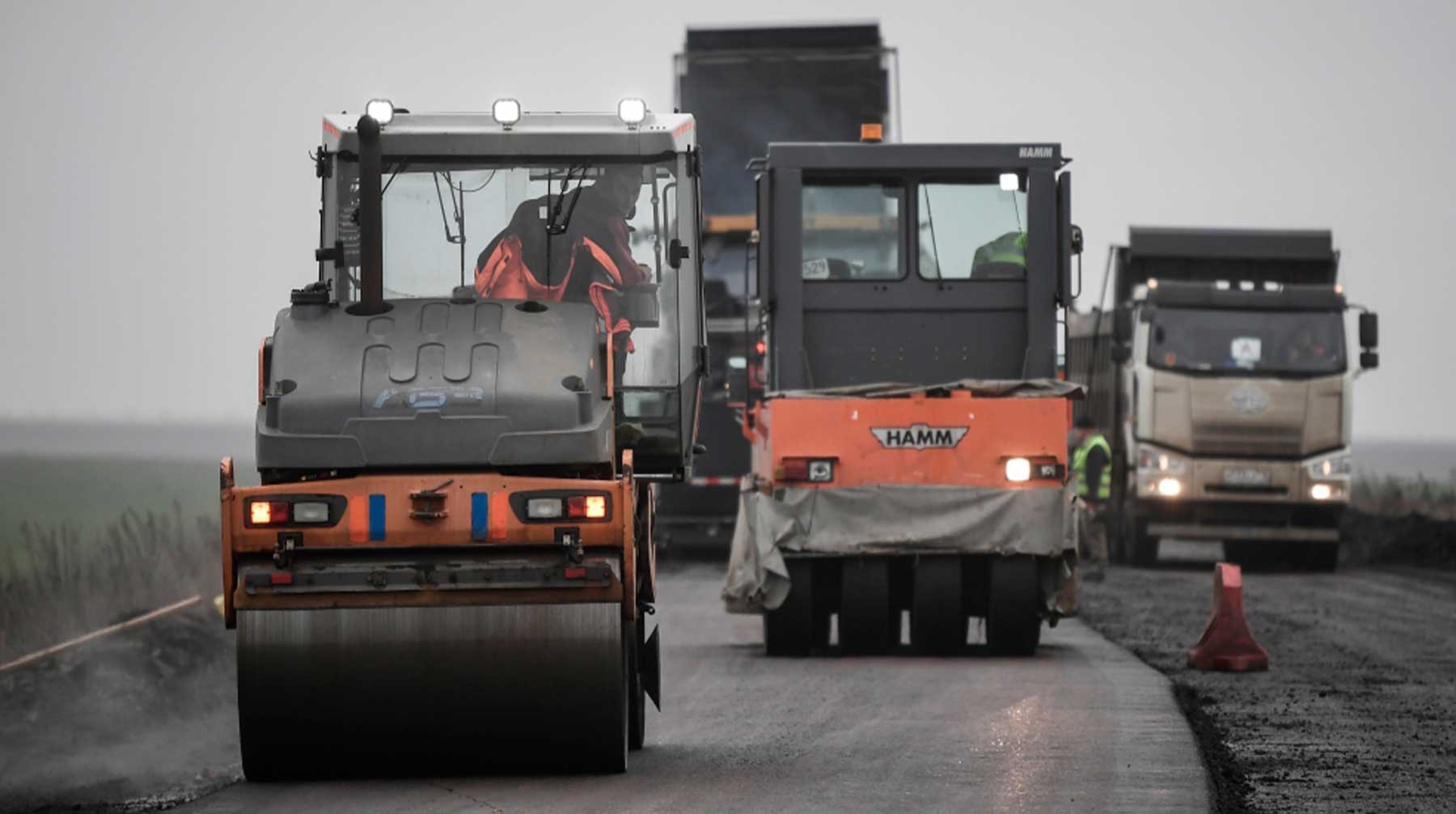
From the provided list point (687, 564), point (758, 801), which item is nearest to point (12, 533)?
point (687, 564)

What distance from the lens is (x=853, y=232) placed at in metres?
18.5

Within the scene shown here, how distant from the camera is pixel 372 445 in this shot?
34.1ft

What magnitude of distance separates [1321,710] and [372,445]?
6212 mm

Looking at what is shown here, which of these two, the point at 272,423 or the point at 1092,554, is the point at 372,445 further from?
the point at 1092,554

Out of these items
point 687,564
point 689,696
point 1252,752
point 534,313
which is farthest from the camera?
point 687,564

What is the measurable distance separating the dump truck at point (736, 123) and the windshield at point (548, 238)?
17069 millimetres

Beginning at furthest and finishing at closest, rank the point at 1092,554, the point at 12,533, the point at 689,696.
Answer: the point at 1092,554, the point at 12,533, the point at 689,696

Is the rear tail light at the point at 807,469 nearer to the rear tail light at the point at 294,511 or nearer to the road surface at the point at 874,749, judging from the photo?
the road surface at the point at 874,749

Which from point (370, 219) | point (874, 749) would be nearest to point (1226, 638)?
point (874, 749)

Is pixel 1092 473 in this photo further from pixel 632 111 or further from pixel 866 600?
pixel 632 111

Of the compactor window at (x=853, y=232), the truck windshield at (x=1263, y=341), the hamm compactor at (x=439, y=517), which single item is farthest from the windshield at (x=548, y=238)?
the truck windshield at (x=1263, y=341)

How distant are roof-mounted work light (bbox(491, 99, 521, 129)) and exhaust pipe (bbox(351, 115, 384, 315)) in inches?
28.1

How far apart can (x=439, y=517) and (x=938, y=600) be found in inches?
302

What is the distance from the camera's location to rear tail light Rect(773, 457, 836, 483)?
683 inches
